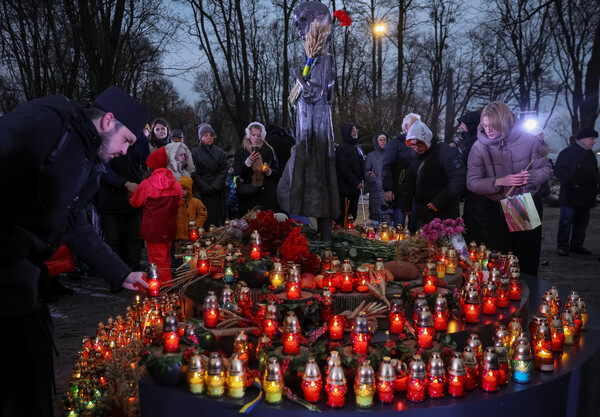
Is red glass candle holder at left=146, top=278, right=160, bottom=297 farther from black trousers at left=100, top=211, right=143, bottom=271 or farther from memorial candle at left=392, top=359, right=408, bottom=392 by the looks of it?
black trousers at left=100, top=211, right=143, bottom=271

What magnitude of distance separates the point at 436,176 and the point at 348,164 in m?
3.07

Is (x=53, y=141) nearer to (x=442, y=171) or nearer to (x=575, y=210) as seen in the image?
(x=442, y=171)

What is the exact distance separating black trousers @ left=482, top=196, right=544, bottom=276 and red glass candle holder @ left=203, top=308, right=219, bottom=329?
3.27 metres

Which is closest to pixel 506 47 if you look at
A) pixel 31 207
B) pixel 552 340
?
pixel 552 340

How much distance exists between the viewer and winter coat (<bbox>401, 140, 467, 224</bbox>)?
6629 millimetres

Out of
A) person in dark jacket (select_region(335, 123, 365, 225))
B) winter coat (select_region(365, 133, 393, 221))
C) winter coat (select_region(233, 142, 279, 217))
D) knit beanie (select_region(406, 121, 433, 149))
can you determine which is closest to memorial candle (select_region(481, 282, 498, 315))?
knit beanie (select_region(406, 121, 433, 149))

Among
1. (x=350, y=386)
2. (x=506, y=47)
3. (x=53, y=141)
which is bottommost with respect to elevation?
(x=350, y=386)

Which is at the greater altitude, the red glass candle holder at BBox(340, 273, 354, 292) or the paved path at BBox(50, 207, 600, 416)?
the red glass candle holder at BBox(340, 273, 354, 292)

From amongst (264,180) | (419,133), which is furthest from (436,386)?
(264,180)

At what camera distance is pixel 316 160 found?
553 centimetres

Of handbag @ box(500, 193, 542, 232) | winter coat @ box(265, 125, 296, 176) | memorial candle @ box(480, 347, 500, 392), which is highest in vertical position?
winter coat @ box(265, 125, 296, 176)

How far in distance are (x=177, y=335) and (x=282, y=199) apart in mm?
2675

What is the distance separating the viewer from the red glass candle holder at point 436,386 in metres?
3.05

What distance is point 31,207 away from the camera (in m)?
2.60
